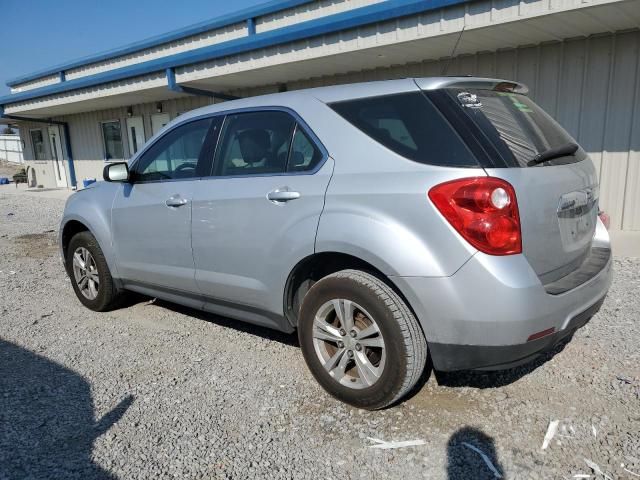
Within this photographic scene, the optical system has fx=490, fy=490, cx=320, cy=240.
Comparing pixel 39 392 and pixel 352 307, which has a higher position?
pixel 352 307

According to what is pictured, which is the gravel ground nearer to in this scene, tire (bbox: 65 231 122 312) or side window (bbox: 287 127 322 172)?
tire (bbox: 65 231 122 312)

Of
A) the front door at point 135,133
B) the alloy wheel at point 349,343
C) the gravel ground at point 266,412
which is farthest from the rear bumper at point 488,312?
the front door at point 135,133

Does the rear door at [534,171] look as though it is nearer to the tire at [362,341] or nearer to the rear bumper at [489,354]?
the rear bumper at [489,354]

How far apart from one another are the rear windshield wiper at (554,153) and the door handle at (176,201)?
7.49 feet

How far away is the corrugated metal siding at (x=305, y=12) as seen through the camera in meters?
10.1

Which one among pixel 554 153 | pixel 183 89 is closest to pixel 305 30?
pixel 183 89

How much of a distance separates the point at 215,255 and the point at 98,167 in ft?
50.3

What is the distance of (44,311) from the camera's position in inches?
187

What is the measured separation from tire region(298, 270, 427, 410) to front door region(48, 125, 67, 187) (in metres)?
18.7

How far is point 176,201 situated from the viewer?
3.56m

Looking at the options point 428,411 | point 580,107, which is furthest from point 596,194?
point 580,107

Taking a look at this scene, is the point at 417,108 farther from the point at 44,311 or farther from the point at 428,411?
the point at 44,311

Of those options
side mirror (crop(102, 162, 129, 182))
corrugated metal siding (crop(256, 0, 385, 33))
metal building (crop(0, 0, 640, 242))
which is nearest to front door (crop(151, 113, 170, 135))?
metal building (crop(0, 0, 640, 242))

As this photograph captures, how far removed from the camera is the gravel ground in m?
2.37
